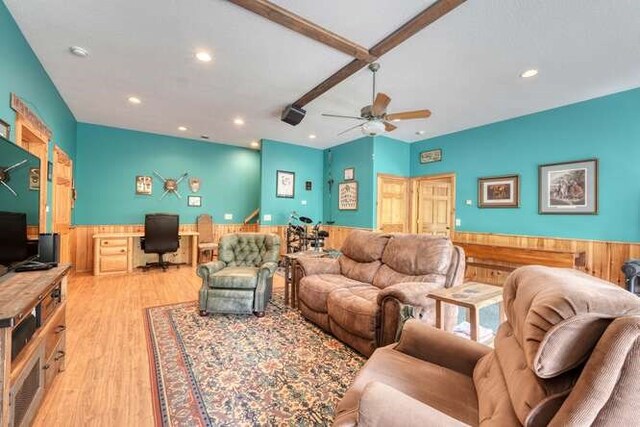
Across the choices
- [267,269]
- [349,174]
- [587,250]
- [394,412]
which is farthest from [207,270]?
[587,250]

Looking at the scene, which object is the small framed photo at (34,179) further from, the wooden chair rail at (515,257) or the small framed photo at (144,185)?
the wooden chair rail at (515,257)

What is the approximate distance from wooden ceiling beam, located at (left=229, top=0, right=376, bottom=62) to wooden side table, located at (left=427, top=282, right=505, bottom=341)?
2291 mm

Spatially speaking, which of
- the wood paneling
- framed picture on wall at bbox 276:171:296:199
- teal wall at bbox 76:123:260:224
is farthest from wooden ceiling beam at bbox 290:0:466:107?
the wood paneling

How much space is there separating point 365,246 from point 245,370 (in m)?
1.73

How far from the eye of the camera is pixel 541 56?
284 centimetres

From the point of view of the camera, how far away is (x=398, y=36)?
248 centimetres

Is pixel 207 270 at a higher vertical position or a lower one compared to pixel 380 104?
lower

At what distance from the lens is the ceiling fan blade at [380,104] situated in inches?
122

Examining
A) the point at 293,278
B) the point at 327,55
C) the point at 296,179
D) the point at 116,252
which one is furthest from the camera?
the point at 296,179

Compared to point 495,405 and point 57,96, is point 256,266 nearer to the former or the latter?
point 495,405

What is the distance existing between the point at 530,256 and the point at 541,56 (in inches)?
105

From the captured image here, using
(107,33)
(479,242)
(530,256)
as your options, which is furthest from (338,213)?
(107,33)

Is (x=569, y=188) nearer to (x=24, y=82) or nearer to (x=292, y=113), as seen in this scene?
(x=292, y=113)

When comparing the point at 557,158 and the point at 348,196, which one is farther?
the point at 348,196
